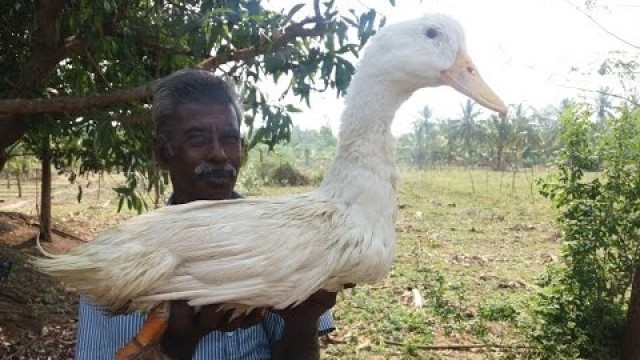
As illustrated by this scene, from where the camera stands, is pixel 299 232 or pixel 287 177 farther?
pixel 287 177

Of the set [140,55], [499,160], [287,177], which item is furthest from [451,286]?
[499,160]

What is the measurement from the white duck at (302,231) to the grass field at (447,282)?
55 cm

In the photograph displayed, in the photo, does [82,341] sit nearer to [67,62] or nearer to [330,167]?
[330,167]

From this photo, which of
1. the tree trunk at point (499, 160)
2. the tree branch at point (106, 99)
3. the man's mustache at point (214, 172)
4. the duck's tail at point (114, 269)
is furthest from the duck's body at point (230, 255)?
the tree trunk at point (499, 160)

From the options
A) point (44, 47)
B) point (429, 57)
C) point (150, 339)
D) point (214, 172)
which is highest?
point (44, 47)

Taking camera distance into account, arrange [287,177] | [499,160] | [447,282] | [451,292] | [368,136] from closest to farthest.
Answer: [368,136] < [451,292] < [447,282] < [287,177] < [499,160]

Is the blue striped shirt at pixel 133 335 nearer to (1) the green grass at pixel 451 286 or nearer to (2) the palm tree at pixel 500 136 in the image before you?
(1) the green grass at pixel 451 286

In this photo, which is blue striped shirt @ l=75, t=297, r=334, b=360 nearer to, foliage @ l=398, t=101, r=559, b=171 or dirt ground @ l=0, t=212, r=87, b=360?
dirt ground @ l=0, t=212, r=87, b=360

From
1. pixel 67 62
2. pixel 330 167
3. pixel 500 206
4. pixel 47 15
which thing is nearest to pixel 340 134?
pixel 330 167

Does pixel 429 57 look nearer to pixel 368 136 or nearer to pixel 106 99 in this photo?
pixel 368 136

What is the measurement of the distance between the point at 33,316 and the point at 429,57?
17.3 feet

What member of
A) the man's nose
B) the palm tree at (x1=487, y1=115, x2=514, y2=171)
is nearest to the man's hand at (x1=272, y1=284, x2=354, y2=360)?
the man's nose

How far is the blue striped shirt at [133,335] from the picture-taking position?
190cm

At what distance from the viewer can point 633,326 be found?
5.17 metres
